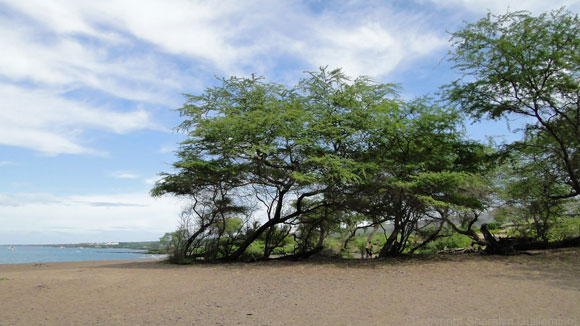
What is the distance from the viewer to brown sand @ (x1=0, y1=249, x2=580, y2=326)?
6051mm

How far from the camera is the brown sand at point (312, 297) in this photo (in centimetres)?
605

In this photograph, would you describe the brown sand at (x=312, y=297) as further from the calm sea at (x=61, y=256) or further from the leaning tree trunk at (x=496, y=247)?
the calm sea at (x=61, y=256)

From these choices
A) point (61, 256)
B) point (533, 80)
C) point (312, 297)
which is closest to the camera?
point (312, 297)

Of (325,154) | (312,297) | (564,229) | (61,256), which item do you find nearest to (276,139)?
(325,154)

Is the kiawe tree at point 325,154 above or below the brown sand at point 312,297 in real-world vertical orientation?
above

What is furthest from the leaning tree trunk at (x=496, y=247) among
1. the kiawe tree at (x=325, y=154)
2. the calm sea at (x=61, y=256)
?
the calm sea at (x=61, y=256)

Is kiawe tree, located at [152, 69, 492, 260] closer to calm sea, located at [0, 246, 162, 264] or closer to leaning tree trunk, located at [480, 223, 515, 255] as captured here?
leaning tree trunk, located at [480, 223, 515, 255]

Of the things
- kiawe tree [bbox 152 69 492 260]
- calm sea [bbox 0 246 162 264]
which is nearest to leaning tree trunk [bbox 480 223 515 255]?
kiawe tree [bbox 152 69 492 260]

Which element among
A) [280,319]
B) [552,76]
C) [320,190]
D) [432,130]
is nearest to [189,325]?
[280,319]

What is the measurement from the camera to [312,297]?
787 centimetres

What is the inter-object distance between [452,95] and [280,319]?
12.4 metres

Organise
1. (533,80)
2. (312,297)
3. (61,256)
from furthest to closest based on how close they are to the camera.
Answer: (61,256) → (533,80) → (312,297)

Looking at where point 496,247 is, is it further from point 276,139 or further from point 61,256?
point 61,256

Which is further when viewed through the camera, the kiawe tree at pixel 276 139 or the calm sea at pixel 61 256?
the calm sea at pixel 61 256
